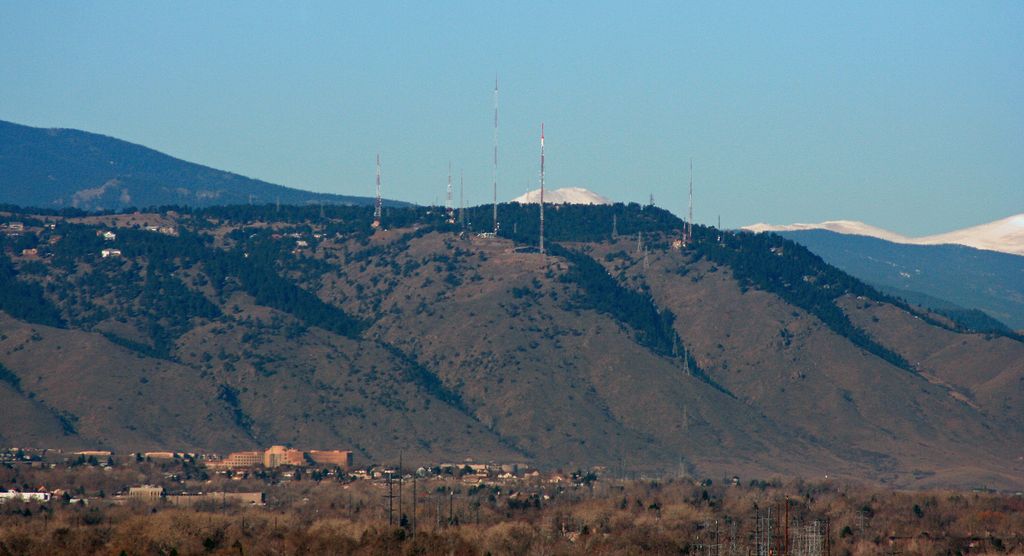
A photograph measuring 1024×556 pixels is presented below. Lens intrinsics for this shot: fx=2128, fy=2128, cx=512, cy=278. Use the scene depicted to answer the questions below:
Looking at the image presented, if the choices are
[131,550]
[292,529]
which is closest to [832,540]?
[292,529]

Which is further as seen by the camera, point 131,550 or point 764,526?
point 764,526

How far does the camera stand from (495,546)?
542 feet

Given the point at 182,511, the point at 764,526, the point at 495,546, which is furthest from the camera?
the point at 182,511

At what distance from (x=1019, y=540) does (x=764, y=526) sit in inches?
947

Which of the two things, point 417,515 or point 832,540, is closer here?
point 832,540

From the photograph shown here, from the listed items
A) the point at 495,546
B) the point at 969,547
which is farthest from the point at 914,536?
the point at 495,546

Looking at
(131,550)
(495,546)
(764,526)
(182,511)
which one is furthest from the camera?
(182,511)

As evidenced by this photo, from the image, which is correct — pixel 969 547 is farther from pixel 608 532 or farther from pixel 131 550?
pixel 131 550

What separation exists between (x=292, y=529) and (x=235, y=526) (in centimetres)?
494

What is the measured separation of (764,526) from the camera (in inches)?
6959

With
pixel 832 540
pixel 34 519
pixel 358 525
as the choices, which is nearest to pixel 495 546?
pixel 358 525

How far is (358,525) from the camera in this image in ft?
602

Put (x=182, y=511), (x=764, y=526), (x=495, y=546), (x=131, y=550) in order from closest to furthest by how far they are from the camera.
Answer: (x=131, y=550), (x=495, y=546), (x=764, y=526), (x=182, y=511)

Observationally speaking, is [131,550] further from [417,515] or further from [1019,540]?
[1019,540]
